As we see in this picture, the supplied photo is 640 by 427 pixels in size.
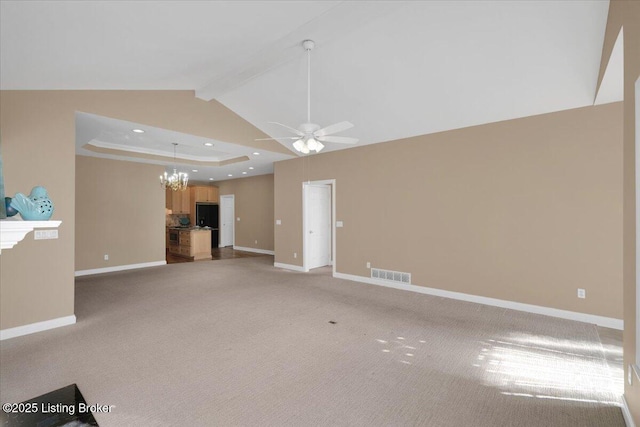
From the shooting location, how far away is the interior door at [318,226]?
7.18 meters

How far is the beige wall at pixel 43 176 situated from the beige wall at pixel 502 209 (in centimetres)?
443

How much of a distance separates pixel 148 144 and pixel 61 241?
3.24 metres

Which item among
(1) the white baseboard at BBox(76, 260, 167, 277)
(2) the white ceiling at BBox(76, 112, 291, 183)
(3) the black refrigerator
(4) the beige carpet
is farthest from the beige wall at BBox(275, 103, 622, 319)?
(3) the black refrigerator

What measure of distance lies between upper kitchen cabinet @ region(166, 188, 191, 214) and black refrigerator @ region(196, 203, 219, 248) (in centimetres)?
43

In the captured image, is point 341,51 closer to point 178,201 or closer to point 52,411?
point 52,411

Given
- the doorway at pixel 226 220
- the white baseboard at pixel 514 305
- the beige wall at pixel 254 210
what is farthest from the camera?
the doorway at pixel 226 220

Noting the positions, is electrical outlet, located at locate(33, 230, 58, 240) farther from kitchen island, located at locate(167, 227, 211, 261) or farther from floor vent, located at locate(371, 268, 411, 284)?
kitchen island, located at locate(167, 227, 211, 261)

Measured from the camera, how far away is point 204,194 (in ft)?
37.1

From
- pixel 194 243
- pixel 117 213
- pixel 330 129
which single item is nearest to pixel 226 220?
pixel 194 243

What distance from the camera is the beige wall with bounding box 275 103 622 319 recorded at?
3805mm

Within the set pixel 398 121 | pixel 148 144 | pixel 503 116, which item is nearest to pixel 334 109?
pixel 398 121

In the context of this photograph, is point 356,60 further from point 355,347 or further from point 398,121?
point 355,347

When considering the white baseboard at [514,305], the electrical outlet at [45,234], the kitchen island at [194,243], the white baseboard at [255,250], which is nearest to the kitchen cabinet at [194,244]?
the kitchen island at [194,243]

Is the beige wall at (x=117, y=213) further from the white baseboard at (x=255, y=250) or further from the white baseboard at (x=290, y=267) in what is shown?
the white baseboard at (x=290, y=267)
